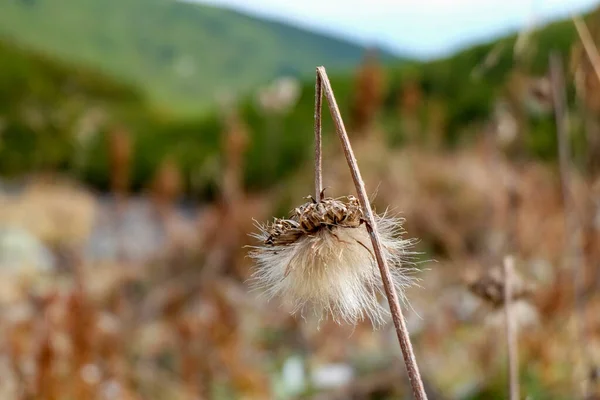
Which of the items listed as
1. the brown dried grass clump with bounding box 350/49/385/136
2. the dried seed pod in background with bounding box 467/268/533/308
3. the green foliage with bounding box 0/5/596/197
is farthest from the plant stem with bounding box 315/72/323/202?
the green foliage with bounding box 0/5/596/197

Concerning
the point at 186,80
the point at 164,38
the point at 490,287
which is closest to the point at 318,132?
the point at 490,287

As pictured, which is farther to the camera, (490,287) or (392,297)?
(490,287)

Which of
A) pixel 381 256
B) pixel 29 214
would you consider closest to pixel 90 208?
pixel 29 214

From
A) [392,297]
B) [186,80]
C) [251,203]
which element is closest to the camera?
[392,297]

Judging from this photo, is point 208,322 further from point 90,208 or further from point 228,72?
point 228,72

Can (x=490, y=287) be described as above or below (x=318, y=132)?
below

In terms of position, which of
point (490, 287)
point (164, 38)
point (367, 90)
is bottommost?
point (490, 287)

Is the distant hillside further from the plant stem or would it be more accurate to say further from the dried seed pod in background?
the plant stem

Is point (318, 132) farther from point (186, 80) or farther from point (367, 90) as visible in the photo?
point (186, 80)

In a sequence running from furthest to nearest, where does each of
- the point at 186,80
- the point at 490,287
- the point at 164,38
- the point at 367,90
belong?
1. the point at 164,38
2. the point at 186,80
3. the point at 367,90
4. the point at 490,287
